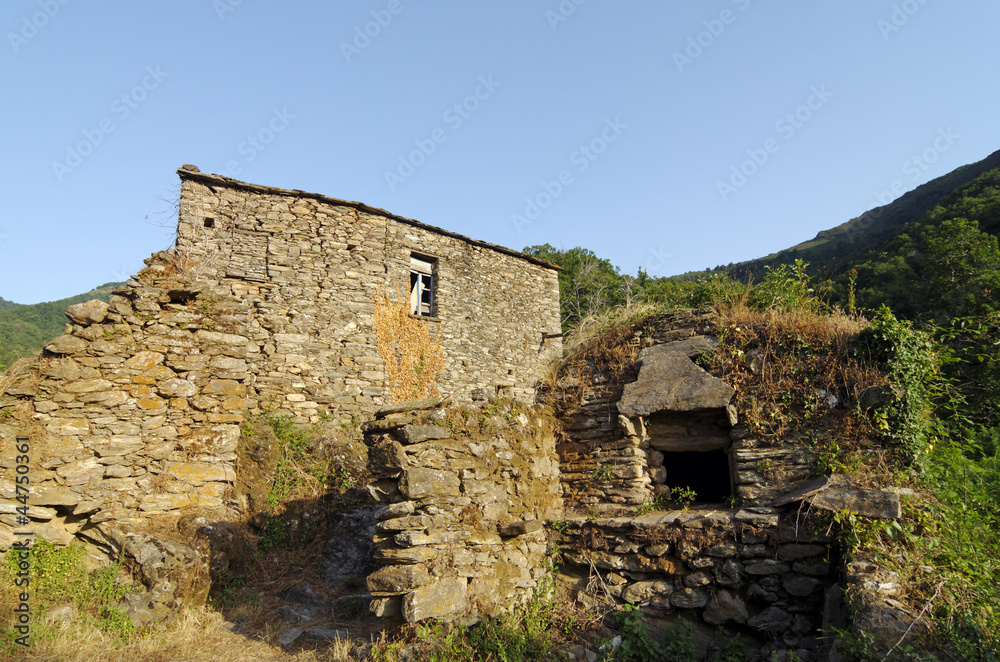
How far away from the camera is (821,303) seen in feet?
21.2

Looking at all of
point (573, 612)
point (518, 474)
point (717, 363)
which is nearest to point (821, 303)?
point (717, 363)

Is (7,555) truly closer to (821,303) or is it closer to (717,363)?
(717,363)

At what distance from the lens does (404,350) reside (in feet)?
39.1

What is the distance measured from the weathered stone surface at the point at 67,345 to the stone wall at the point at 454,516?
3.51 m

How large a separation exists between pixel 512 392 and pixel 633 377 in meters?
1.60

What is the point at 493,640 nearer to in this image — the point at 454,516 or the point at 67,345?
the point at 454,516

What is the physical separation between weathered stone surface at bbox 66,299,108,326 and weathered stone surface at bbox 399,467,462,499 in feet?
13.7

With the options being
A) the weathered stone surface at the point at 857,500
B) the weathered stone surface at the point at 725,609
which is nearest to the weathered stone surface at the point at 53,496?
the weathered stone surface at the point at 725,609

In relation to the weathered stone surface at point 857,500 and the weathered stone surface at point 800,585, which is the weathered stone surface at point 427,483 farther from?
the weathered stone surface at point 857,500

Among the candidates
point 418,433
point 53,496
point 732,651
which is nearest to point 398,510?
point 418,433

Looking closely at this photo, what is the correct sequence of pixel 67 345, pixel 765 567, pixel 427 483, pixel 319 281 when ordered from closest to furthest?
pixel 765 567 → pixel 427 483 → pixel 67 345 → pixel 319 281

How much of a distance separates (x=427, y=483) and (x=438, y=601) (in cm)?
102

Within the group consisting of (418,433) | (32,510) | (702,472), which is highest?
(418,433)

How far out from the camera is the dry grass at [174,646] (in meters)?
4.14
